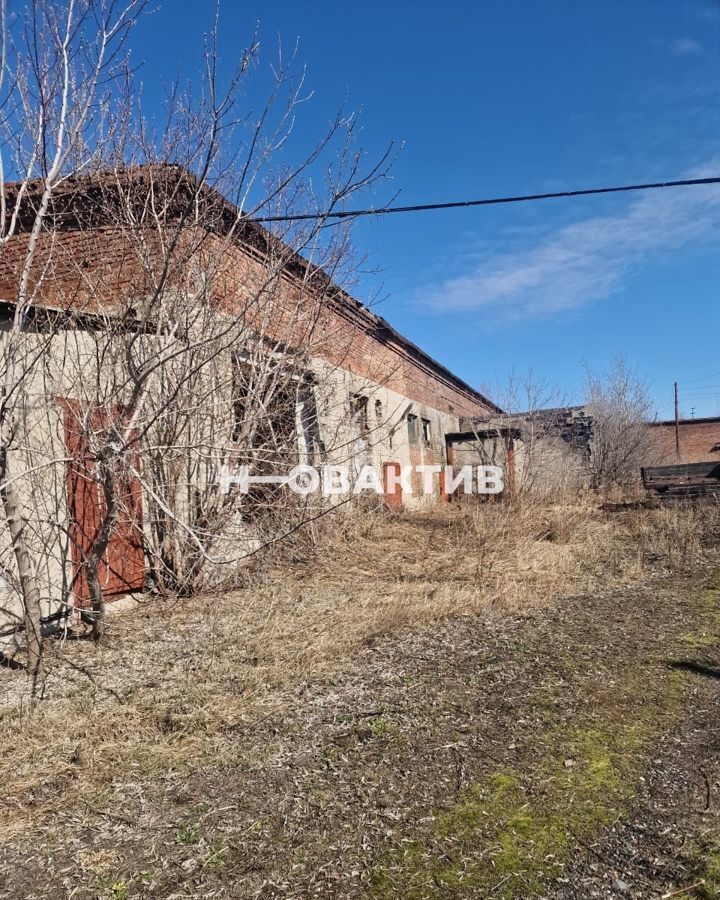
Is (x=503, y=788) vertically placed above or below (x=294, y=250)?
below

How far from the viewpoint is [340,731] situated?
9.74 feet

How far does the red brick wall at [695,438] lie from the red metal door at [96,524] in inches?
1221

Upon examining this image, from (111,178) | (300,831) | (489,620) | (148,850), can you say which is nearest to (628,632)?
(489,620)

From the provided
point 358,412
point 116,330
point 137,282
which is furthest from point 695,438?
point 116,330

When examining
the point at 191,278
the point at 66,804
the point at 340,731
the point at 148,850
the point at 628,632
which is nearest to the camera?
the point at 148,850

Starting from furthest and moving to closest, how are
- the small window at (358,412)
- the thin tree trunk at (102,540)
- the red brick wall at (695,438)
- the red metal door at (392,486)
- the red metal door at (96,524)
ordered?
1. the red brick wall at (695,438)
2. the red metal door at (392,486)
3. the small window at (358,412)
4. the red metal door at (96,524)
5. the thin tree trunk at (102,540)

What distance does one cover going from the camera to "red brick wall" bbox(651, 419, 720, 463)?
3105cm

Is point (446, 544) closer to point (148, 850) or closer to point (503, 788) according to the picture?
Answer: point (503, 788)

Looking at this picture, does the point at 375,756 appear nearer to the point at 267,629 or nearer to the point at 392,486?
the point at 267,629

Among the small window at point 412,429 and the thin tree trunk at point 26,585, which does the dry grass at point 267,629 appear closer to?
the thin tree trunk at point 26,585

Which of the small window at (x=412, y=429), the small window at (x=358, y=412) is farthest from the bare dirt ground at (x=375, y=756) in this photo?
the small window at (x=412, y=429)

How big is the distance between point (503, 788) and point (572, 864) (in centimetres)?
47

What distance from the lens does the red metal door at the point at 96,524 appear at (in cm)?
482

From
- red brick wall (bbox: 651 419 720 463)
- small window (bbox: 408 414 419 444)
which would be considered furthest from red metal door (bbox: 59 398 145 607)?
red brick wall (bbox: 651 419 720 463)
